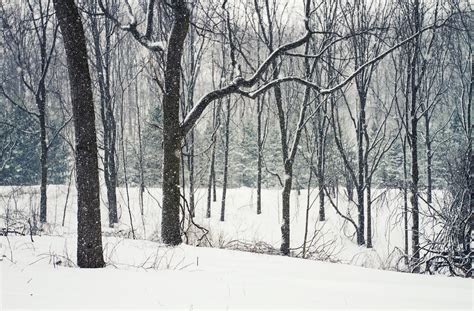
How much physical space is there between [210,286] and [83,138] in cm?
214

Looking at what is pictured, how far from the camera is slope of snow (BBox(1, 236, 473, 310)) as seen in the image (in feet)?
8.39

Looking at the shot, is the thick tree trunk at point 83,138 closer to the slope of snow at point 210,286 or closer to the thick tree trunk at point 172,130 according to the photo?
the slope of snow at point 210,286

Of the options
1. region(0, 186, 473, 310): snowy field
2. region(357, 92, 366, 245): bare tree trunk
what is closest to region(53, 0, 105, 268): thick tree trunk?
region(0, 186, 473, 310): snowy field

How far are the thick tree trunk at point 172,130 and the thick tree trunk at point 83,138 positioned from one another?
1.85 m

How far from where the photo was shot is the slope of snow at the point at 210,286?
2.56 m

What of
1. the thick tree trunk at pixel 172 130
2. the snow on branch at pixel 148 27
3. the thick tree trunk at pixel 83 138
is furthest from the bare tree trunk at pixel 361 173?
the thick tree trunk at pixel 83 138

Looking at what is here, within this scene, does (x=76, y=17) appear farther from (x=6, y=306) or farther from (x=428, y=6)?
(x=428, y=6)

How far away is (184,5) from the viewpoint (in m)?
5.69

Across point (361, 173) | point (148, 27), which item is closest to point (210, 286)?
point (148, 27)

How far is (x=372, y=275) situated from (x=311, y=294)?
1.55 metres

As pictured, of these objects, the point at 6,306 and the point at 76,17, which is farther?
the point at 76,17

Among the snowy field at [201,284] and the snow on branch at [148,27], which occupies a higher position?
the snow on branch at [148,27]

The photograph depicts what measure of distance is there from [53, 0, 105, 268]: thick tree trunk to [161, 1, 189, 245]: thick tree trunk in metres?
1.85

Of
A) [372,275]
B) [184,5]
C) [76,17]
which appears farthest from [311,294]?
[184,5]
